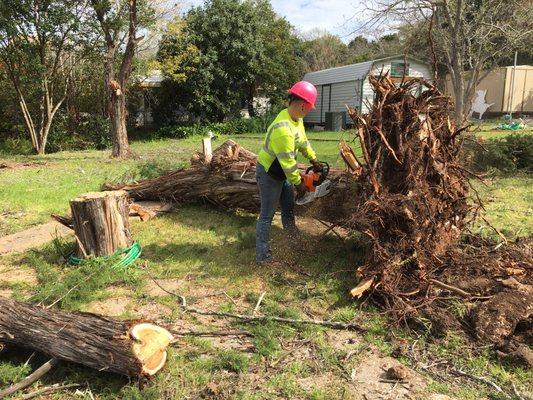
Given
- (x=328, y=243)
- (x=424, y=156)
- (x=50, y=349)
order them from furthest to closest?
(x=328, y=243), (x=424, y=156), (x=50, y=349)

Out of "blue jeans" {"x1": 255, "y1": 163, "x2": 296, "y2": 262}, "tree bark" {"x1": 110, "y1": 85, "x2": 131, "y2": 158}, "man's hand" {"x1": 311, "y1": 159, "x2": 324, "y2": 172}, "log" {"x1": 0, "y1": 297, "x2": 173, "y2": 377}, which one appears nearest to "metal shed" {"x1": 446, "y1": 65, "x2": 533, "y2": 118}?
"tree bark" {"x1": 110, "y1": 85, "x2": 131, "y2": 158}

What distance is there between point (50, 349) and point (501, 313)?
10.5ft

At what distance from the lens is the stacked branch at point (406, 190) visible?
3.98m

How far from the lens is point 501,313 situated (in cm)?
337

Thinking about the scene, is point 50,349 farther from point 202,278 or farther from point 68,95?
point 68,95

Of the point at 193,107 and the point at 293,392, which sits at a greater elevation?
the point at 193,107

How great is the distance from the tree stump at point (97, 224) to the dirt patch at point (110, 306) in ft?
3.30

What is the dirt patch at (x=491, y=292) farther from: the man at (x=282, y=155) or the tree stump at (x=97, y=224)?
the tree stump at (x=97, y=224)

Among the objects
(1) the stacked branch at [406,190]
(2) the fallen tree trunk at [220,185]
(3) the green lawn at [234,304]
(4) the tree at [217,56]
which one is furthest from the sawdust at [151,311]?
(4) the tree at [217,56]

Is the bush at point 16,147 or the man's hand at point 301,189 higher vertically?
the man's hand at point 301,189

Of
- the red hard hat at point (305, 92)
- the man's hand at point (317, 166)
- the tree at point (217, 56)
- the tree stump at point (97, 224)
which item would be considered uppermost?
the tree at point (217, 56)

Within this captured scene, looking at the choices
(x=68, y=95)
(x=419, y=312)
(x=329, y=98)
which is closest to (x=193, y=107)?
(x=68, y=95)

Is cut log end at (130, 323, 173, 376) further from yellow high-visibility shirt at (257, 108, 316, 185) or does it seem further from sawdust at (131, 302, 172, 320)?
yellow high-visibility shirt at (257, 108, 316, 185)

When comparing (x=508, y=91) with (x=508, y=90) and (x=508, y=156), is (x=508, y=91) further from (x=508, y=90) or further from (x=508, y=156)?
(x=508, y=156)
